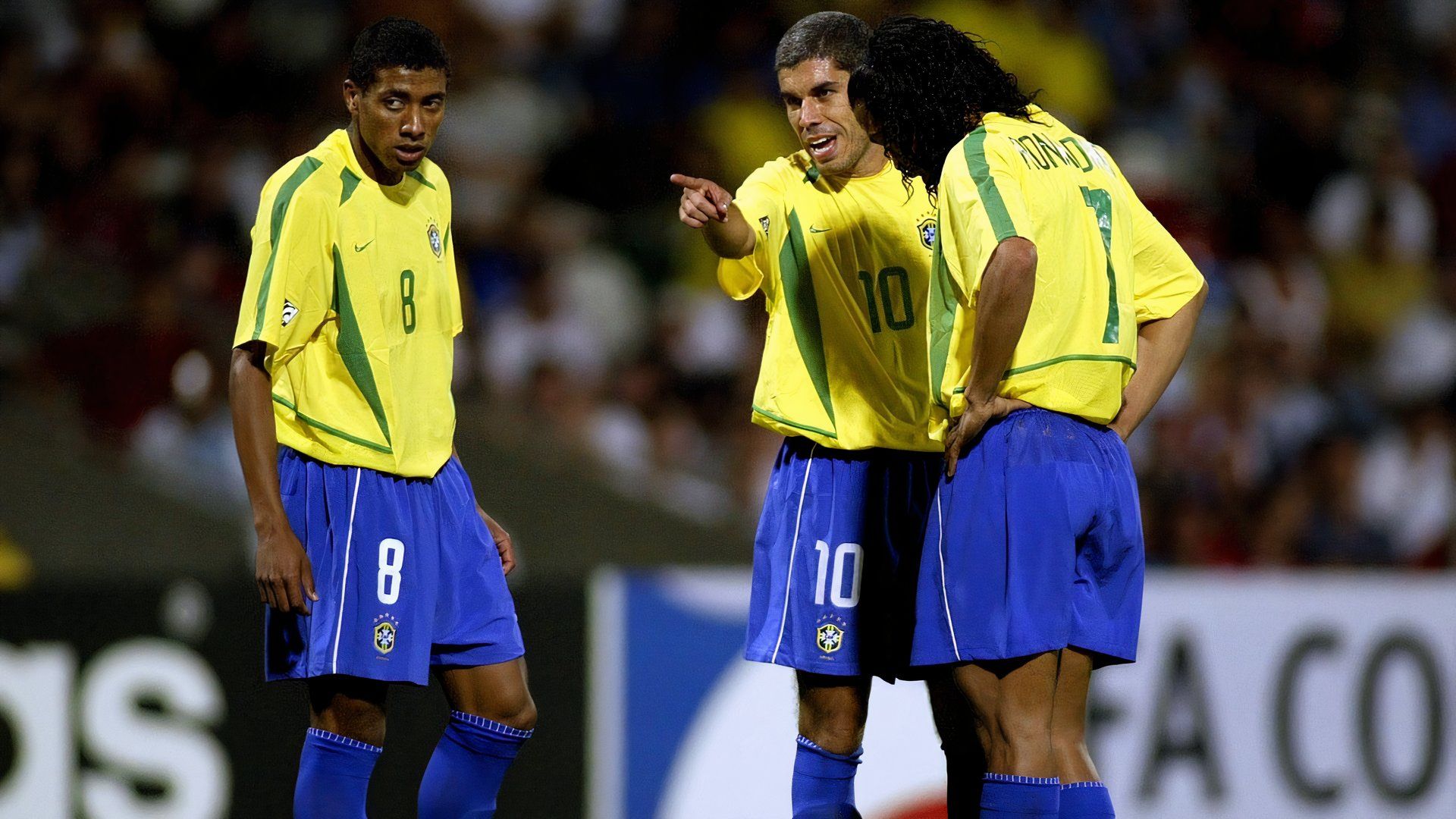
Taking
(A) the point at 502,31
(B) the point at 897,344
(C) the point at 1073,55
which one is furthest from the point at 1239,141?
(B) the point at 897,344

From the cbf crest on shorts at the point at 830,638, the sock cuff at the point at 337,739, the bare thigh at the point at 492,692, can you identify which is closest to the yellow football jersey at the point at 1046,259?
the cbf crest on shorts at the point at 830,638

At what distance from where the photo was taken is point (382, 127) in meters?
4.16

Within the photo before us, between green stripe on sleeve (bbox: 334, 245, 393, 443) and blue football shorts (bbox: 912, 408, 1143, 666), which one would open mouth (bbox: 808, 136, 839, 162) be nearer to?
blue football shorts (bbox: 912, 408, 1143, 666)

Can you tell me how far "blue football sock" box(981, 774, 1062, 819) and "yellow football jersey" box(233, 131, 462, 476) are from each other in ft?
5.15

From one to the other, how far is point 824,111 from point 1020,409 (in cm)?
105

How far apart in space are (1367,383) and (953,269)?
7.23 meters

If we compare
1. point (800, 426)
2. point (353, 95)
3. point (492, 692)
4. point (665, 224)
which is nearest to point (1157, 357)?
point (800, 426)

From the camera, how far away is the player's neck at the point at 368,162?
425 cm

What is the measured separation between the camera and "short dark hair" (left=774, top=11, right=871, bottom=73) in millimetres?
4465

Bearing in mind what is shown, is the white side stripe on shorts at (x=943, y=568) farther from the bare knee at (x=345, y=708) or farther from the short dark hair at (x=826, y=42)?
the bare knee at (x=345, y=708)

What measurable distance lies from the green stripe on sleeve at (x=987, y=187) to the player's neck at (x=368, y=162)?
56.5 inches

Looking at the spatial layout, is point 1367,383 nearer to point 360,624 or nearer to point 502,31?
point 502,31

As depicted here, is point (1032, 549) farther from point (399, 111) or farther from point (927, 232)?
point (399, 111)

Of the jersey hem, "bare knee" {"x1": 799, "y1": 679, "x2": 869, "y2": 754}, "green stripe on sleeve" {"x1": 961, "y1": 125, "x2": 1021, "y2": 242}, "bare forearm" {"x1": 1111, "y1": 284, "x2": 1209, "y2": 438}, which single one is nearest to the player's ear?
the jersey hem
